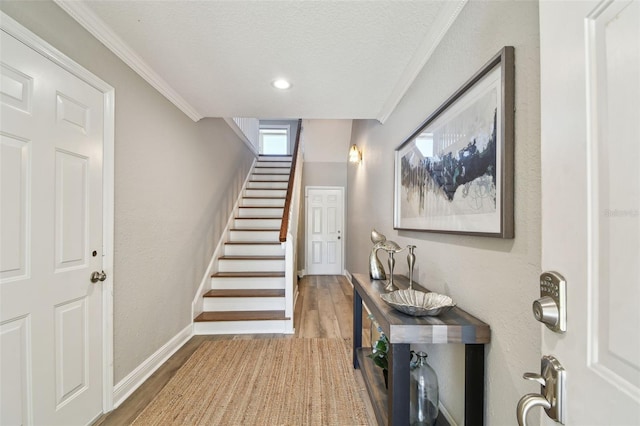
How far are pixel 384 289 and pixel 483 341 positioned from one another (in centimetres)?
64

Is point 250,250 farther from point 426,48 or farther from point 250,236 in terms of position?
point 426,48

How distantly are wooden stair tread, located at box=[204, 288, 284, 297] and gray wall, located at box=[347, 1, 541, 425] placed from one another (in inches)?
69.5

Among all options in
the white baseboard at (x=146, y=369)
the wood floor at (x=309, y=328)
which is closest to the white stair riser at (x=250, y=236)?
the wood floor at (x=309, y=328)

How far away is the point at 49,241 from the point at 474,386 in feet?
6.57

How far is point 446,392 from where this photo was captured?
1351 millimetres

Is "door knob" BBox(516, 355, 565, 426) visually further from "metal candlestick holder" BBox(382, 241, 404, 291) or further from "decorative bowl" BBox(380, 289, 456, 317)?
"metal candlestick holder" BBox(382, 241, 404, 291)

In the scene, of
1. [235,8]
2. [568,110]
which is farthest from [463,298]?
[235,8]

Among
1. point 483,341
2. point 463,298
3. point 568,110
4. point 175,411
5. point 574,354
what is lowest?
point 175,411

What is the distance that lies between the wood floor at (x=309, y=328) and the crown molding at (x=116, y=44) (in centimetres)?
219

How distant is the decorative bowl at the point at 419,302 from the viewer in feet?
3.59

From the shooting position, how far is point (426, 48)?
151 centimetres

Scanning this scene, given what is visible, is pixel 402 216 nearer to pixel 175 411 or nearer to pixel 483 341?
pixel 483 341

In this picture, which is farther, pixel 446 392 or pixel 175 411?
pixel 175 411

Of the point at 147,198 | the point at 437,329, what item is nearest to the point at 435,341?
the point at 437,329
